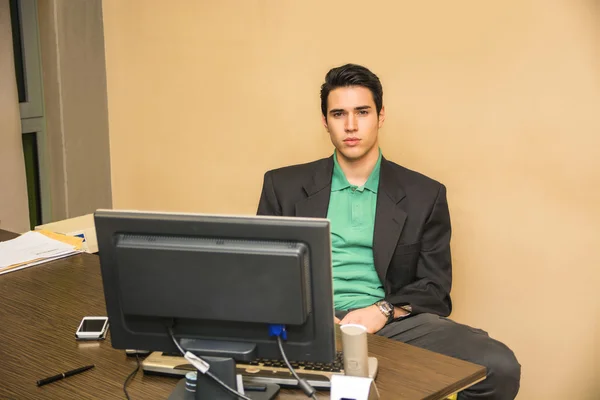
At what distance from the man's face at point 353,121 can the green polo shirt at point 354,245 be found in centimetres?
10

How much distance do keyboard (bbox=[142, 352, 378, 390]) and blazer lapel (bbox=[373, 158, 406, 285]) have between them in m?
0.83

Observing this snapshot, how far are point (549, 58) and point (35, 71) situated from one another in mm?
2740

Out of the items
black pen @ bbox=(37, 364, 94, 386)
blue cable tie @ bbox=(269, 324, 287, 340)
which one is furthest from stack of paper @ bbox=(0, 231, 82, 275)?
blue cable tie @ bbox=(269, 324, 287, 340)

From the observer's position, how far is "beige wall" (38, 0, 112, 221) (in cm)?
383

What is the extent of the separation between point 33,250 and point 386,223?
1.31 m

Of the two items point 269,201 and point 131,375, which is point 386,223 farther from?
point 131,375

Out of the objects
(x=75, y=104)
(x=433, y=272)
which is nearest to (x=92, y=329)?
(x=433, y=272)

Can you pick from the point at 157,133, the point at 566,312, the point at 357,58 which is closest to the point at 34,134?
the point at 157,133

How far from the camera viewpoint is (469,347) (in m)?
2.17

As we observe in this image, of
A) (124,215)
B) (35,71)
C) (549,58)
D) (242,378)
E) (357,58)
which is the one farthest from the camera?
(35,71)

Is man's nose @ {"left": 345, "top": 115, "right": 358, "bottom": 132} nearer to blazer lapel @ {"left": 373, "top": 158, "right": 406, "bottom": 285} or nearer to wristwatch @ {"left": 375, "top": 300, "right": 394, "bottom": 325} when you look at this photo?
blazer lapel @ {"left": 373, "top": 158, "right": 406, "bottom": 285}

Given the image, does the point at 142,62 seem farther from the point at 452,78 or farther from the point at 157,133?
the point at 452,78

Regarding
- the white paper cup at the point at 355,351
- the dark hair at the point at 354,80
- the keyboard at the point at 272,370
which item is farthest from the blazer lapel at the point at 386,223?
the white paper cup at the point at 355,351

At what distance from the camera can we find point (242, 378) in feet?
5.16
